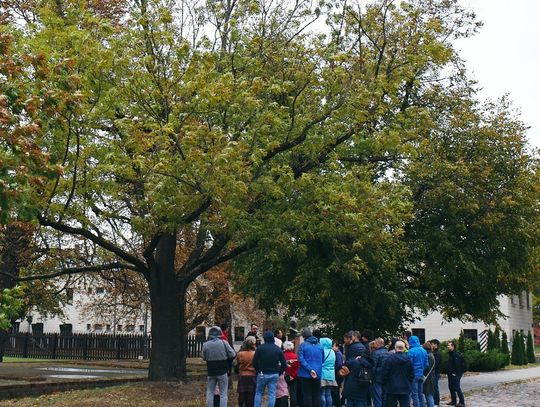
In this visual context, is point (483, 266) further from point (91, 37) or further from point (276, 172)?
point (91, 37)

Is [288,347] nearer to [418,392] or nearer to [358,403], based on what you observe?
[358,403]

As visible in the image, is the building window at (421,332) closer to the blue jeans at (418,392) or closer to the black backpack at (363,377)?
the blue jeans at (418,392)

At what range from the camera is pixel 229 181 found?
14250 millimetres

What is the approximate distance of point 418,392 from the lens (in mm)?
15953

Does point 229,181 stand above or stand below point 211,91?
below

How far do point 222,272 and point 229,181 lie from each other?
1908cm

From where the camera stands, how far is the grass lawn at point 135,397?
1542 cm

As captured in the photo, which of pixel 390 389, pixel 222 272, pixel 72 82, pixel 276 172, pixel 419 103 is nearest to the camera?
pixel 72 82

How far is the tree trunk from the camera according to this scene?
732 inches

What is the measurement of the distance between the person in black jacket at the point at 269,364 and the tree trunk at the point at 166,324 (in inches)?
216

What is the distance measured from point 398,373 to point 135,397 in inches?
252

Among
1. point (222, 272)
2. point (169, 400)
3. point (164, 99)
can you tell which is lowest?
point (169, 400)

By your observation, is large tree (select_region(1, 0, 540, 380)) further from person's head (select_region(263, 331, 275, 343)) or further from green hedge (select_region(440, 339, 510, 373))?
green hedge (select_region(440, 339, 510, 373))

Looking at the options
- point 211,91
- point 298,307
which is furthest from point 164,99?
point 298,307
